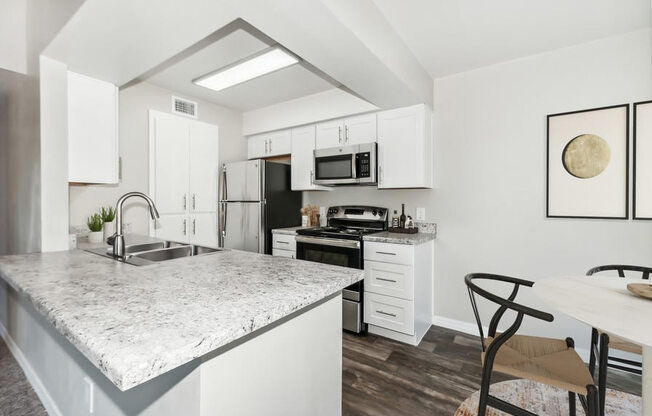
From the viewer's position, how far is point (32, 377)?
1.87 m

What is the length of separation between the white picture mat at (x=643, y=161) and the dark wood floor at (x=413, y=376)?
4.06ft

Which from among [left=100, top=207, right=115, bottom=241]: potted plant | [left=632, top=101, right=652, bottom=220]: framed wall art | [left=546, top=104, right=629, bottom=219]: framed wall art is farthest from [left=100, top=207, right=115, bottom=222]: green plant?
[left=632, top=101, right=652, bottom=220]: framed wall art

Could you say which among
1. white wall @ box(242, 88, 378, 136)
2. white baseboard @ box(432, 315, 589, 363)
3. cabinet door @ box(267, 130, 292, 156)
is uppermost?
white wall @ box(242, 88, 378, 136)

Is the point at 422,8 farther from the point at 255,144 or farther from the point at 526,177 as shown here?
the point at 255,144

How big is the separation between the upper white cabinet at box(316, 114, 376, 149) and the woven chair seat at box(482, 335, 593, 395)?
7.25 ft

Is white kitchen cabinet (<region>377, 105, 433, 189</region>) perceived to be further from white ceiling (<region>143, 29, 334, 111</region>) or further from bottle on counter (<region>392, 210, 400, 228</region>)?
white ceiling (<region>143, 29, 334, 111</region>)

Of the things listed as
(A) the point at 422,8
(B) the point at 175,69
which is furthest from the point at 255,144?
(A) the point at 422,8

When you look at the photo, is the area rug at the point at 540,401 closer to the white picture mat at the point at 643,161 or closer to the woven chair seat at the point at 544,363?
the woven chair seat at the point at 544,363

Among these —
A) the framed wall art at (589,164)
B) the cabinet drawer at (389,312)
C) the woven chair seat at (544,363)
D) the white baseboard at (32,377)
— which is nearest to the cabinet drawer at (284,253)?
the cabinet drawer at (389,312)

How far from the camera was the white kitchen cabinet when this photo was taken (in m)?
2.84

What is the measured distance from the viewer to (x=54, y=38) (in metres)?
1.70

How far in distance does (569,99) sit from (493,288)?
1732 mm

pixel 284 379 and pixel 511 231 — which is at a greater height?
pixel 511 231

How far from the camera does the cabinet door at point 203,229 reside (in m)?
3.52
